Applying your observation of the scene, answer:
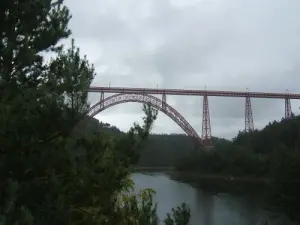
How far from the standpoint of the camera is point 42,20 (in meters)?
4.88

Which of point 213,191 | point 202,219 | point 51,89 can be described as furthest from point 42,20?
point 213,191

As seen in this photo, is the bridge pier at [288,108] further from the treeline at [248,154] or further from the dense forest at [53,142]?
the dense forest at [53,142]

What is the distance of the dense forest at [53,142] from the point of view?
3674 millimetres

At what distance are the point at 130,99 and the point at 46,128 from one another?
1229 inches

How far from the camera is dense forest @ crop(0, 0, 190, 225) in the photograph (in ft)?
12.1

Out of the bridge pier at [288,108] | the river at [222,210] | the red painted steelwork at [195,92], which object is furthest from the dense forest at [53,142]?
the bridge pier at [288,108]

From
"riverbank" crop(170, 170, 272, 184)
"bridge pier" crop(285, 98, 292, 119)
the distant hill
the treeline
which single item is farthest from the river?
the distant hill

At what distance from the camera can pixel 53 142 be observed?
13.0 feet

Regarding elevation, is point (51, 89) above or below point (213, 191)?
above

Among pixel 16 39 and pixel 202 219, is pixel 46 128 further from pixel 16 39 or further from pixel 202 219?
pixel 202 219

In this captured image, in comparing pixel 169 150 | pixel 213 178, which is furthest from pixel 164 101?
pixel 169 150

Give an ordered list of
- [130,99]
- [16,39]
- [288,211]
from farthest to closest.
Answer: [130,99], [288,211], [16,39]

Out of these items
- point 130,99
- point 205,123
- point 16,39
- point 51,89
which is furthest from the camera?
point 205,123

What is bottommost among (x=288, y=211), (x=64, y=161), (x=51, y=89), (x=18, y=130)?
(x=288, y=211)
